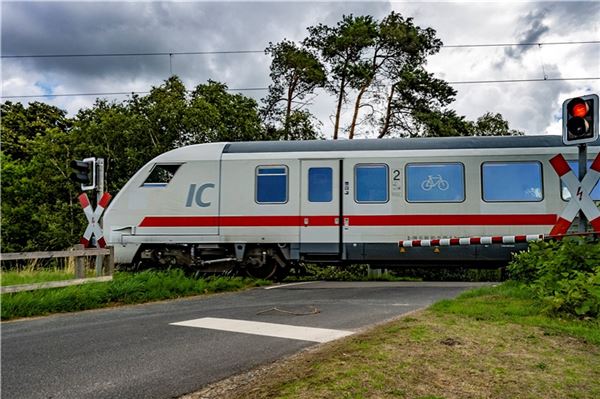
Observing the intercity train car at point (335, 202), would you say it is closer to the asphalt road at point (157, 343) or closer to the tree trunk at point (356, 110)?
the asphalt road at point (157, 343)

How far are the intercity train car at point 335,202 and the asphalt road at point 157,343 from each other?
241cm

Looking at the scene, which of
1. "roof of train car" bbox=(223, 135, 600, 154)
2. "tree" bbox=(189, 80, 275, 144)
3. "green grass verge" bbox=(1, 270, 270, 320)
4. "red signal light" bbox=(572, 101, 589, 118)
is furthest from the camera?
"tree" bbox=(189, 80, 275, 144)

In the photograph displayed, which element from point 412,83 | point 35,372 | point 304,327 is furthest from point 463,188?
point 412,83

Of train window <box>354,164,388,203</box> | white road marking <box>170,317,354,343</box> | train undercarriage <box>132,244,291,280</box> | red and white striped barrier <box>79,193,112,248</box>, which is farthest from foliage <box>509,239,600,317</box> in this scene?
red and white striped barrier <box>79,193,112,248</box>

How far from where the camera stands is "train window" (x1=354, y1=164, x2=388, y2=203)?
1222 cm

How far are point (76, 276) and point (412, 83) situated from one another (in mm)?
19523

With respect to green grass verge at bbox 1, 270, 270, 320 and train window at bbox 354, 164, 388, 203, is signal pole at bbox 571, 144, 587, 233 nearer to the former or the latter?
train window at bbox 354, 164, 388, 203

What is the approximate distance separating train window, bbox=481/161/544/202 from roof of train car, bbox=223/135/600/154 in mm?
509

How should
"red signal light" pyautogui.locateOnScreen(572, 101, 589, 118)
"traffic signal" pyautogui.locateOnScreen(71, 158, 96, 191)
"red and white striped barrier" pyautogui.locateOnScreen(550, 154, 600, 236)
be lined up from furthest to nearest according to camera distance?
"traffic signal" pyautogui.locateOnScreen(71, 158, 96, 191), "red and white striped barrier" pyautogui.locateOnScreen(550, 154, 600, 236), "red signal light" pyautogui.locateOnScreen(572, 101, 589, 118)

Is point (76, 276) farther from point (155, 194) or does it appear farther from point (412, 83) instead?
point (412, 83)

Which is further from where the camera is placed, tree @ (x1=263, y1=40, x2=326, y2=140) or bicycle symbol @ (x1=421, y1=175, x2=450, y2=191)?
tree @ (x1=263, y1=40, x2=326, y2=140)

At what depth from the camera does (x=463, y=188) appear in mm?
12008

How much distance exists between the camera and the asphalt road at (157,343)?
4.44 meters

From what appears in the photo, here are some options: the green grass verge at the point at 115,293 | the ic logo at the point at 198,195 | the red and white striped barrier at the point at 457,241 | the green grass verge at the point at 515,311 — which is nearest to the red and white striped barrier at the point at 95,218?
the green grass verge at the point at 115,293
